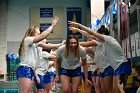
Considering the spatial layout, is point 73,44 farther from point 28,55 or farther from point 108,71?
point 28,55

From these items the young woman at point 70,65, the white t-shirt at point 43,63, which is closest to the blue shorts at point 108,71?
the young woman at point 70,65

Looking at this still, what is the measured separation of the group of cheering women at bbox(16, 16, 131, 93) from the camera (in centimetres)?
488

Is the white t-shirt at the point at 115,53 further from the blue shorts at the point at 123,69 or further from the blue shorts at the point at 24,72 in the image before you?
→ the blue shorts at the point at 24,72

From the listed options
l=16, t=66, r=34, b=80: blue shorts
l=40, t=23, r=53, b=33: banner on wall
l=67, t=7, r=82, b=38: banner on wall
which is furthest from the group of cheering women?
l=67, t=7, r=82, b=38: banner on wall

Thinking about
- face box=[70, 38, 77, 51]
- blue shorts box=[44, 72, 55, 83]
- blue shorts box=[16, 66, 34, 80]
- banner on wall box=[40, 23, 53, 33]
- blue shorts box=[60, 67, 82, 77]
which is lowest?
blue shorts box=[44, 72, 55, 83]

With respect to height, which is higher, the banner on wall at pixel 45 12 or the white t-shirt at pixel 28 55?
the banner on wall at pixel 45 12

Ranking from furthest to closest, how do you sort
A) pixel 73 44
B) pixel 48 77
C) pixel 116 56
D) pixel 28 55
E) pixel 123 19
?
pixel 48 77 → pixel 123 19 → pixel 73 44 → pixel 116 56 → pixel 28 55

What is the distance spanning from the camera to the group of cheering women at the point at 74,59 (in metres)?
4.88

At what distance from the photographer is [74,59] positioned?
19.1 ft

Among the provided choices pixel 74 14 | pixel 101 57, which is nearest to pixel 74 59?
pixel 101 57

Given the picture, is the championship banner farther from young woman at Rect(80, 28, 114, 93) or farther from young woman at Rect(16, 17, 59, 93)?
young woman at Rect(16, 17, 59, 93)

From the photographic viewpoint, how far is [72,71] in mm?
5844

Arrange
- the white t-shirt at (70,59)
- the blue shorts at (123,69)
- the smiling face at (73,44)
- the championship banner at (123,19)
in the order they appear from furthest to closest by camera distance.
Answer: the championship banner at (123,19) < the white t-shirt at (70,59) < the smiling face at (73,44) < the blue shorts at (123,69)

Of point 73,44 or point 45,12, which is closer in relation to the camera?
point 73,44
